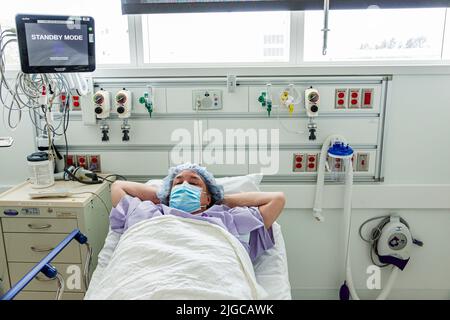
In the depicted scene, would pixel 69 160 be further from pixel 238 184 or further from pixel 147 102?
pixel 238 184

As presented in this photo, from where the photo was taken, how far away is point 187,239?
130 centimetres

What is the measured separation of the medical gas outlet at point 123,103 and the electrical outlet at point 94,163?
0.32 m

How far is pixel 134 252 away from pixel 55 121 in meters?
1.22

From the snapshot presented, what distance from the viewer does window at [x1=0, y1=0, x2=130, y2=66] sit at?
215cm

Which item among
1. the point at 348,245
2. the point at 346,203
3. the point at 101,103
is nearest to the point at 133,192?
the point at 101,103

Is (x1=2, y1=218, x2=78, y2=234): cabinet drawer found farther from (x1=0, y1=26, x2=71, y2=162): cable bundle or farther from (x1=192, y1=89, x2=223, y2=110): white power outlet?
(x1=192, y1=89, x2=223, y2=110): white power outlet

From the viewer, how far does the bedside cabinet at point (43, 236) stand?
1751 millimetres

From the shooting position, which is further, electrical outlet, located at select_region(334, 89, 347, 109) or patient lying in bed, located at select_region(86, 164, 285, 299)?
electrical outlet, located at select_region(334, 89, 347, 109)

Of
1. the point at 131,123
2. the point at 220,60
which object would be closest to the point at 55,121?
the point at 131,123

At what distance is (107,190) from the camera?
79.7 inches

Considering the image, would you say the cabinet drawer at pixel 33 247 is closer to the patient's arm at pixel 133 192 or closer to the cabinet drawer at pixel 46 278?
the cabinet drawer at pixel 46 278

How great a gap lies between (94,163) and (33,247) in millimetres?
572

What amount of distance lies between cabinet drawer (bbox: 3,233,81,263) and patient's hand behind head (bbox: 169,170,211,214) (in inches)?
23.3

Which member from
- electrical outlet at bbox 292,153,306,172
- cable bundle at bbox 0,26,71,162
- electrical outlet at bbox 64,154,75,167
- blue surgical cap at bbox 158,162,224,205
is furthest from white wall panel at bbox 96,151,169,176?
electrical outlet at bbox 292,153,306,172
